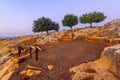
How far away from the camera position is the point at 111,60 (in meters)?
13.6

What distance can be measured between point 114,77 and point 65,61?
17.7 ft

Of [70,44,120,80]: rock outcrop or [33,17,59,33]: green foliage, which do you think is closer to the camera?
[70,44,120,80]: rock outcrop

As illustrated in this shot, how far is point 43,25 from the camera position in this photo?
54.7 metres

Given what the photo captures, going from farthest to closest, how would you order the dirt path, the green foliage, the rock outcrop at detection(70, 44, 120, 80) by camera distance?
1. the green foliage
2. the dirt path
3. the rock outcrop at detection(70, 44, 120, 80)

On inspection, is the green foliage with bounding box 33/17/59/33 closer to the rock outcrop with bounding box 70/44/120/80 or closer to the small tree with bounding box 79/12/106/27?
the small tree with bounding box 79/12/106/27

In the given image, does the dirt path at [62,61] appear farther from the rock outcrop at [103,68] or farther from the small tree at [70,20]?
the small tree at [70,20]

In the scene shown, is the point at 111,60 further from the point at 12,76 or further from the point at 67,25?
the point at 67,25

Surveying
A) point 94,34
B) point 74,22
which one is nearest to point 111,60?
point 94,34

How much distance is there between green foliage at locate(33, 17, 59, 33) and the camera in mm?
54844

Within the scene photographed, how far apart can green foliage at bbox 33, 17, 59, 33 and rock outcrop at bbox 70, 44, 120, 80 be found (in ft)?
133

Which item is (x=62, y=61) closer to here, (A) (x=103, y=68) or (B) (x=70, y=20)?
(A) (x=103, y=68)

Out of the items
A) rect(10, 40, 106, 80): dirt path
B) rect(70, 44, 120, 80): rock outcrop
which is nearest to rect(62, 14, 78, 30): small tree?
rect(10, 40, 106, 80): dirt path

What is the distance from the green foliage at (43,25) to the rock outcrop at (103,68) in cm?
4055

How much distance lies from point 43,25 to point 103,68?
4184cm
